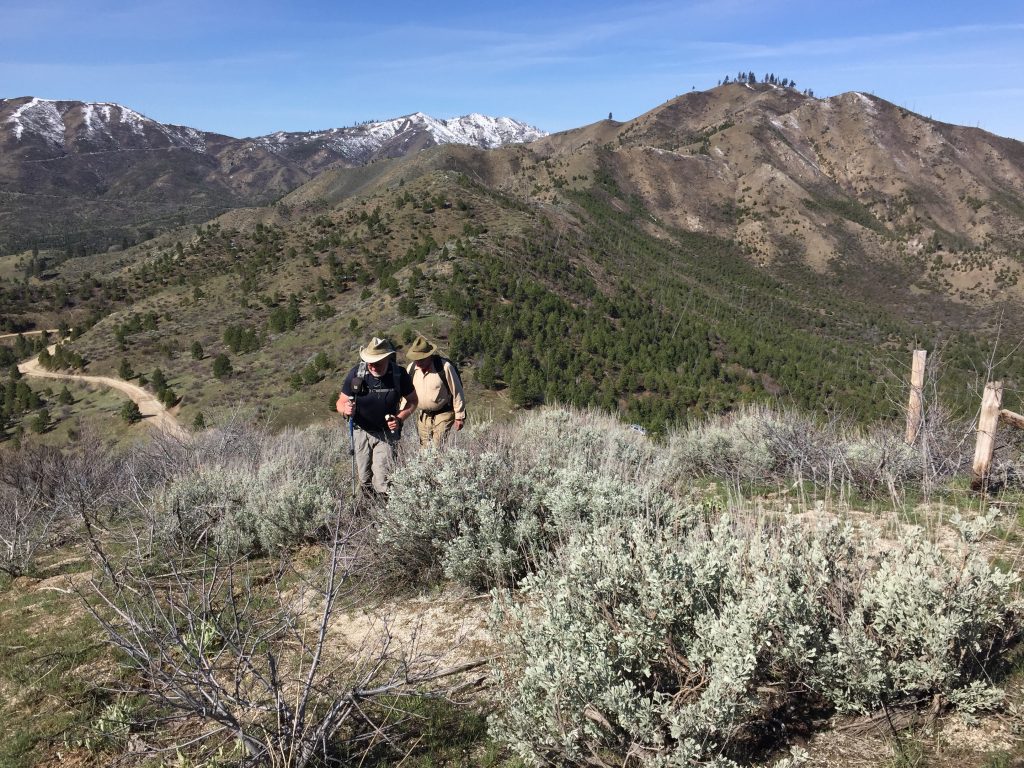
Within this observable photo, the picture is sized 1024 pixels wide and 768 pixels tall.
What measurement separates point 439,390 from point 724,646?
11.9 feet

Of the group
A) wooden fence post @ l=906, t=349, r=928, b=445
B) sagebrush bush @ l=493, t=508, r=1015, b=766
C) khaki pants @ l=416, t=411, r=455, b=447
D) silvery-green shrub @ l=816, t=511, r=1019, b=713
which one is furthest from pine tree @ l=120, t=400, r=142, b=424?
silvery-green shrub @ l=816, t=511, r=1019, b=713

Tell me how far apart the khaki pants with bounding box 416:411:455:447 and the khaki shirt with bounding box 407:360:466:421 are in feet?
0.23

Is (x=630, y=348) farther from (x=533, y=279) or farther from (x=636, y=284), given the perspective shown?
(x=636, y=284)

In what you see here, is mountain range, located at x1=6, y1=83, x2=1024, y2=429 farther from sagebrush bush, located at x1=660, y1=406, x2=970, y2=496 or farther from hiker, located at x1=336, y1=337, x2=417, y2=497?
hiker, located at x1=336, y1=337, x2=417, y2=497

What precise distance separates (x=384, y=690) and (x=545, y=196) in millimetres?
83756

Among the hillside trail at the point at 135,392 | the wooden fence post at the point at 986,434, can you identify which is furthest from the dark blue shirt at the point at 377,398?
the hillside trail at the point at 135,392

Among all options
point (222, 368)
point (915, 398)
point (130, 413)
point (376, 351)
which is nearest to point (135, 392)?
point (130, 413)

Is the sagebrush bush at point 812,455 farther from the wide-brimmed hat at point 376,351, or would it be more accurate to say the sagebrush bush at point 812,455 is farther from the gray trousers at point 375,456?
the wide-brimmed hat at point 376,351

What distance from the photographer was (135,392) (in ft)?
94.0

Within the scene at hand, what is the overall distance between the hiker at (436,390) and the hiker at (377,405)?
0.45 feet

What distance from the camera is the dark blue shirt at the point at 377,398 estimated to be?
16.7 feet

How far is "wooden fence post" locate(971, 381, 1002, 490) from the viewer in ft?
16.9

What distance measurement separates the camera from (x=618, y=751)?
2.21m

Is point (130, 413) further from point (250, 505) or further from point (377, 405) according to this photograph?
point (377, 405)
